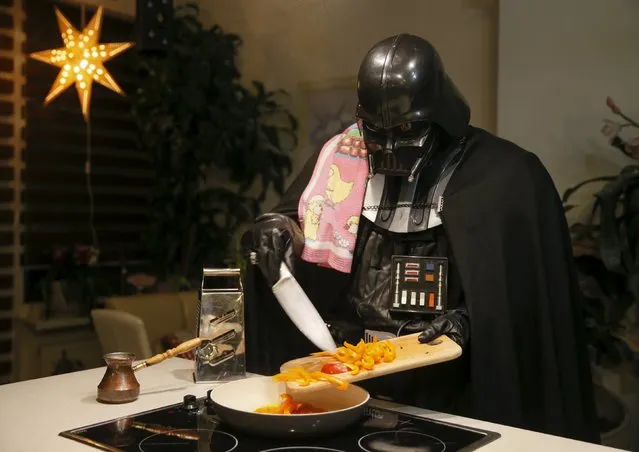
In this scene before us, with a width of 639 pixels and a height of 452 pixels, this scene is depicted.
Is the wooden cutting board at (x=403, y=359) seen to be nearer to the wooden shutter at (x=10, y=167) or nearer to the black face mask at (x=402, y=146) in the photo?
the black face mask at (x=402, y=146)

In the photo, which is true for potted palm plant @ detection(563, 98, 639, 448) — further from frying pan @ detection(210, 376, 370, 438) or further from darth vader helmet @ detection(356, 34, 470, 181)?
frying pan @ detection(210, 376, 370, 438)

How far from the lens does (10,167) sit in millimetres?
3520

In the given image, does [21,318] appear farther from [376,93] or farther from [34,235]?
[376,93]

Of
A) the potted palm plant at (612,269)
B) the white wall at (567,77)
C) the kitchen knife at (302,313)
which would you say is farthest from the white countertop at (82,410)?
the white wall at (567,77)

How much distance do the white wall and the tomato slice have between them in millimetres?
1582

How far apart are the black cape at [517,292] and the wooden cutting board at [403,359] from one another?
218 millimetres

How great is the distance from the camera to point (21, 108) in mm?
3549

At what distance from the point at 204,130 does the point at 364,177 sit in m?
1.95

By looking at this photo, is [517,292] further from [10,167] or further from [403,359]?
[10,167]

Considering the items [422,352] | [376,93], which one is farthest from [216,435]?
[376,93]

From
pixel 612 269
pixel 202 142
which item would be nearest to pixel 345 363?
pixel 612 269

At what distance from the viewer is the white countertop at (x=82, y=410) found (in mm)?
1101

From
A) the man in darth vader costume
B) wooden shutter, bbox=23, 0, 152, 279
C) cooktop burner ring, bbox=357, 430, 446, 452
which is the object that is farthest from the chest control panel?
wooden shutter, bbox=23, 0, 152, 279

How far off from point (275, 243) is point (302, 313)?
0.18m
